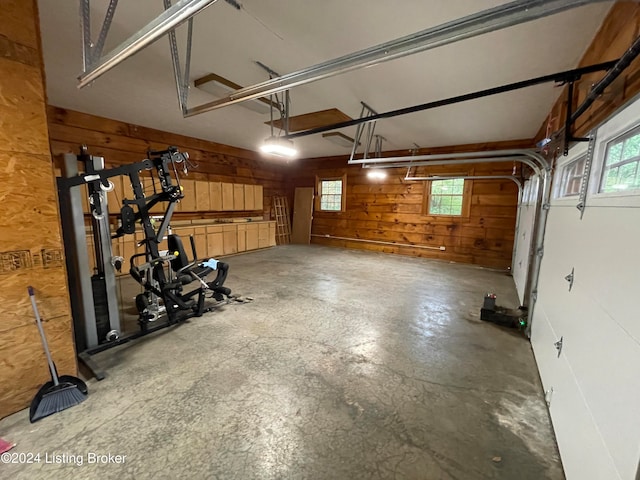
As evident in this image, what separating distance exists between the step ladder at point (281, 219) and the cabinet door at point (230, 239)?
1855 millimetres

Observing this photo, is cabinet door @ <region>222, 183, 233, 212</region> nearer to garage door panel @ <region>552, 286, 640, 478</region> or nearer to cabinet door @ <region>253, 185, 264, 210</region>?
cabinet door @ <region>253, 185, 264, 210</region>

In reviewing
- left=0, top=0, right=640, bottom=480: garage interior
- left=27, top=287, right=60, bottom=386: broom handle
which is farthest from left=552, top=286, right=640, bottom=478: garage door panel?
left=27, top=287, right=60, bottom=386: broom handle

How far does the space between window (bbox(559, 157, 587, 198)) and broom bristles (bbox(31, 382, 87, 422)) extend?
3.77m

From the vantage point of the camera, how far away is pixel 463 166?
587 cm

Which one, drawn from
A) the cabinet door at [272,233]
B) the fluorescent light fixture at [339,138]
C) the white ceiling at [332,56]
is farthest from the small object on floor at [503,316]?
the cabinet door at [272,233]

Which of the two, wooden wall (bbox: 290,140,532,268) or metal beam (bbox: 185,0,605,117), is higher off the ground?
metal beam (bbox: 185,0,605,117)

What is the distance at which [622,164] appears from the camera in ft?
4.23

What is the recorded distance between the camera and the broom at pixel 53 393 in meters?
1.61

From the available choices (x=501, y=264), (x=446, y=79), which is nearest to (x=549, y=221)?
(x=446, y=79)

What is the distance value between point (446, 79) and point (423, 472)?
126 inches

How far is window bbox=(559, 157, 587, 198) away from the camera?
6.63 feet

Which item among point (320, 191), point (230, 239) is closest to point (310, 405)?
point (230, 239)

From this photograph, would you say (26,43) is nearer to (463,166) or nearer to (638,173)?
(638,173)

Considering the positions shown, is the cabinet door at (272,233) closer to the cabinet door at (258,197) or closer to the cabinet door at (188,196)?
the cabinet door at (258,197)
